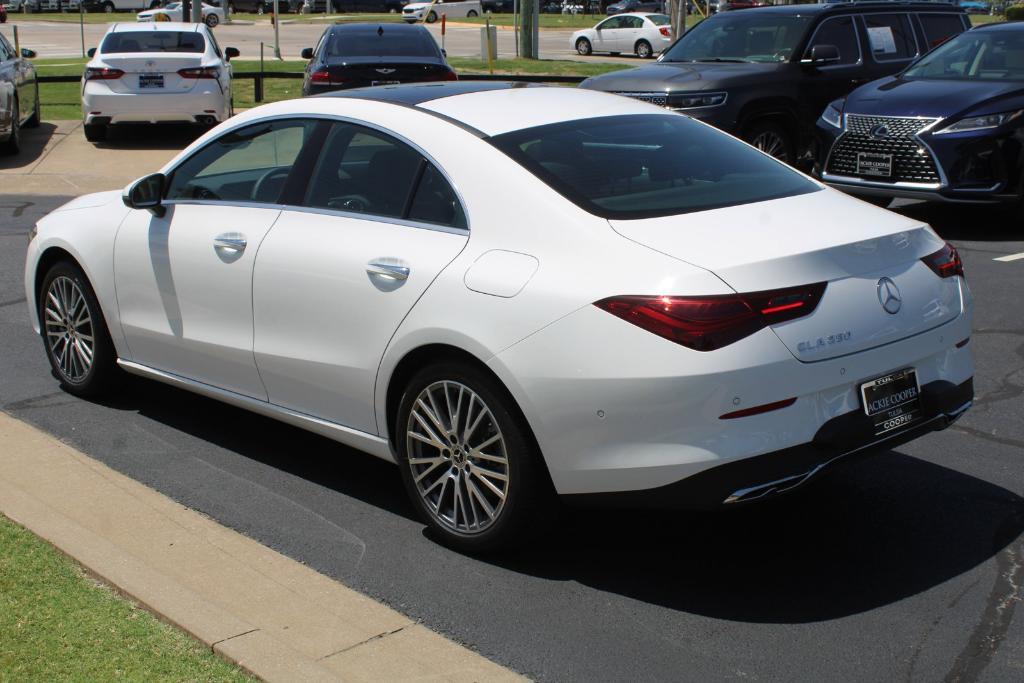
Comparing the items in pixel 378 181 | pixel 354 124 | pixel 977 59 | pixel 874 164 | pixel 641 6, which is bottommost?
pixel 874 164

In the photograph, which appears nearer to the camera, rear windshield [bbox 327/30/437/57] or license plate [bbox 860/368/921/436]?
license plate [bbox 860/368/921/436]

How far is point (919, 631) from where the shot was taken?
Answer: 13.3 ft

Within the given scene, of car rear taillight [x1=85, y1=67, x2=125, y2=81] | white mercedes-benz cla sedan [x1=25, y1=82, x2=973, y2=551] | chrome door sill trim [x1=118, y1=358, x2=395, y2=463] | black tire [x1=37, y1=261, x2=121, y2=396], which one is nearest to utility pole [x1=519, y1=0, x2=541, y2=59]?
car rear taillight [x1=85, y1=67, x2=125, y2=81]

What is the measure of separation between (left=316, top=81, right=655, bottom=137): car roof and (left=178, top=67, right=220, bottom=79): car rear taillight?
458 inches

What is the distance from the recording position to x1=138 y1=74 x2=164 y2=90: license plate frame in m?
16.5

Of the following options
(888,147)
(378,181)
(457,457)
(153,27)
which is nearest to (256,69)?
(153,27)

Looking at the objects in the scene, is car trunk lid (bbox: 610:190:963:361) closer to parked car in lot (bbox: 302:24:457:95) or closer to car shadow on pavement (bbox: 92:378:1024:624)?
car shadow on pavement (bbox: 92:378:1024:624)

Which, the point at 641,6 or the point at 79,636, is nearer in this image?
the point at 79,636

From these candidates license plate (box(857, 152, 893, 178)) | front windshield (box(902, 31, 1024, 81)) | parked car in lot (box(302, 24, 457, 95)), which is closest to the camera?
license plate (box(857, 152, 893, 178))

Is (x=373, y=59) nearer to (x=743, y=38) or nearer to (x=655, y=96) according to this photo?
(x=655, y=96)

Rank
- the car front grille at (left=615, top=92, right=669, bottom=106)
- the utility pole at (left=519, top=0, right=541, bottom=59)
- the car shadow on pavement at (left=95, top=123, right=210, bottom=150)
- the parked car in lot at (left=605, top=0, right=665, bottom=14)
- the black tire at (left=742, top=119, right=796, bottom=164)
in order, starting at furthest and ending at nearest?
the parked car in lot at (left=605, top=0, right=665, bottom=14) → the utility pole at (left=519, top=0, right=541, bottom=59) → the car shadow on pavement at (left=95, top=123, right=210, bottom=150) → the black tire at (left=742, top=119, right=796, bottom=164) → the car front grille at (left=615, top=92, right=669, bottom=106)

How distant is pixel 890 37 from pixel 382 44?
640 centimetres

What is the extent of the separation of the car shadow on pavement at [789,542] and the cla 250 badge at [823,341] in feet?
1.83

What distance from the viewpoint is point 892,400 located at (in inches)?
171
